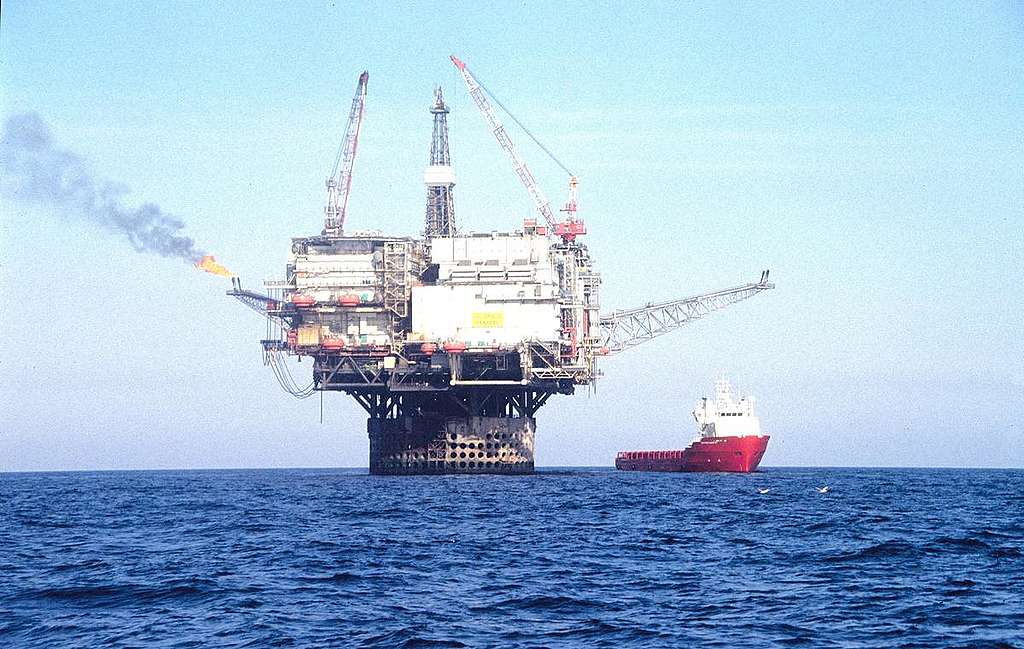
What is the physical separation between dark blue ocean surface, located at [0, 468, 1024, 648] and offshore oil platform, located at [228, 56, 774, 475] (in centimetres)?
3102

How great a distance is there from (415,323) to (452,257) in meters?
5.89

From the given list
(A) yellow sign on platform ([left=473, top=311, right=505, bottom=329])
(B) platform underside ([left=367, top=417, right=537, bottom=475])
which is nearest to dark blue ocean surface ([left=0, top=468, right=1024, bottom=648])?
(A) yellow sign on platform ([left=473, top=311, right=505, bottom=329])

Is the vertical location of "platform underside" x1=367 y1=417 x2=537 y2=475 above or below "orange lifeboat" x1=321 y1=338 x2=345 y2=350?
below

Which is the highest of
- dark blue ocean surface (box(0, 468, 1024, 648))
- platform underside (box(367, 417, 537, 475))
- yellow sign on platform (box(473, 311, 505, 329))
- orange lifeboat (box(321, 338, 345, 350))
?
yellow sign on platform (box(473, 311, 505, 329))

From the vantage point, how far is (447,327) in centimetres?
9106

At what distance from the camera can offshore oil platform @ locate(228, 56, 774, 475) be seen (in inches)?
3585

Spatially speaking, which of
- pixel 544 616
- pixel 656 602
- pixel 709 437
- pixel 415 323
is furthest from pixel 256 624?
pixel 709 437

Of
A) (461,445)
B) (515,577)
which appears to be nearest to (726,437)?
(461,445)

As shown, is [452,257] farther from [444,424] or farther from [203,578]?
[203,578]

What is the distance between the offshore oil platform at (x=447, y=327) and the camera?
91.1 meters

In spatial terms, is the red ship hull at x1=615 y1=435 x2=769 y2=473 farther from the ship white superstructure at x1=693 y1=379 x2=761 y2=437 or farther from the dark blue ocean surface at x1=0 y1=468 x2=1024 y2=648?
the dark blue ocean surface at x1=0 y1=468 x2=1024 y2=648

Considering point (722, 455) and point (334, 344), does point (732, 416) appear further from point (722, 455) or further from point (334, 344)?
point (334, 344)

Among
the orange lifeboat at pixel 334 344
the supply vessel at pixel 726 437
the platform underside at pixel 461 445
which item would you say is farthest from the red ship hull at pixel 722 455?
the orange lifeboat at pixel 334 344

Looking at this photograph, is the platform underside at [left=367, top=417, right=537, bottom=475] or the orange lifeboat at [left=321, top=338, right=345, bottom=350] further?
the platform underside at [left=367, top=417, right=537, bottom=475]
